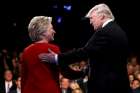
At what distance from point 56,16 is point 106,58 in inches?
319

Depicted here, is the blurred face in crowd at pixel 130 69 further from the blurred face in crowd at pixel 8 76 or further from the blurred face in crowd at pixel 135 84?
the blurred face in crowd at pixel 8 76

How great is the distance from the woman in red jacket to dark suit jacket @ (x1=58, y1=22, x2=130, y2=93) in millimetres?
215

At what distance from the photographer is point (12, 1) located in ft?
41.9

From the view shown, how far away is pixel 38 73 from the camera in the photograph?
14.0ft

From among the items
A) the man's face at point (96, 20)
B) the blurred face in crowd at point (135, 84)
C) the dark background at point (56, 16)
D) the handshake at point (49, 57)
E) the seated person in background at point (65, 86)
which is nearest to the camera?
the handshake at point (49, 57)

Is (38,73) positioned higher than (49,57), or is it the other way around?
(49,57)

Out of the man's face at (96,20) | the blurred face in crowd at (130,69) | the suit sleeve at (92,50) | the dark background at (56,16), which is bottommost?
the suit sleeve at (92,50)

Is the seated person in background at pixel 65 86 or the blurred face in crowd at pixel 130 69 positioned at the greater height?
the blurred face in crowd at pixel 130 69

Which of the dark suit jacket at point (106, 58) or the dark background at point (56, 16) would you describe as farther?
the dark background at point (56, 16)

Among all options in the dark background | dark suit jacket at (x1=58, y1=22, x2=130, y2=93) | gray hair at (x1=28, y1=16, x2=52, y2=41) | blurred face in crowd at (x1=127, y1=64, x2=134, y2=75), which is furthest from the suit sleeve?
the dark background

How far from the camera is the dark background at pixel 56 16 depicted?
12477 millimetres

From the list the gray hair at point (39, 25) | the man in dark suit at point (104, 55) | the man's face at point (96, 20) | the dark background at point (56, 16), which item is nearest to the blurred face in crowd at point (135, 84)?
the dark background at point (56, 16)

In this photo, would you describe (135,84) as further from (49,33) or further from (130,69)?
(49,33)

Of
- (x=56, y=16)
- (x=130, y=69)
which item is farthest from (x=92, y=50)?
(x=56, y=16)
